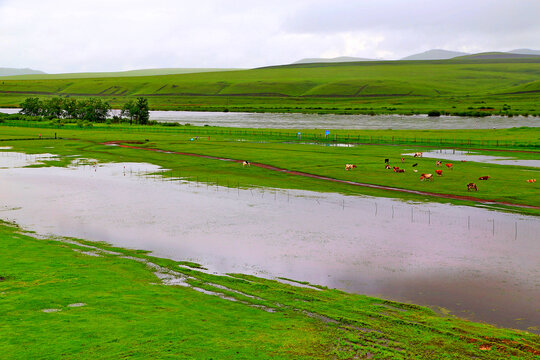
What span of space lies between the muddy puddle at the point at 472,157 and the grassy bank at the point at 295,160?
315 cm

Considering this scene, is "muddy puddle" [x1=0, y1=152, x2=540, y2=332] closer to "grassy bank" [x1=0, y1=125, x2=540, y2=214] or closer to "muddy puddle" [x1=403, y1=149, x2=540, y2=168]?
"grassy bank" [x1=0, y1=125, x2=540, y2=214]

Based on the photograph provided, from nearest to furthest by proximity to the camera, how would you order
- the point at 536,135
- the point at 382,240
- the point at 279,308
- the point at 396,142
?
1. the point at 279,308
2. the point at 382,240
3. the point at 396,142
4. the point at 536,135

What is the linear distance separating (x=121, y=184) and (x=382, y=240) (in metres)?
33.3

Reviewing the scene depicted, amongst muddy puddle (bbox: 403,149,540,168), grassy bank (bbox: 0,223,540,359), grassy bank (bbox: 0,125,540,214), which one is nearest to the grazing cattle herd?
grassy bank (bbox: 0,125,540,214)

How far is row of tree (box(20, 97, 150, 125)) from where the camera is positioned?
6496 inches

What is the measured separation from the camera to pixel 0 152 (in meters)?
88.1

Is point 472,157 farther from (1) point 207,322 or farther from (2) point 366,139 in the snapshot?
(1) point 207,322

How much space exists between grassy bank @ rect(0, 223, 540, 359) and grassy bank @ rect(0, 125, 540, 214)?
28.2 m

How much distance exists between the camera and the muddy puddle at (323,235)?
1021 inches

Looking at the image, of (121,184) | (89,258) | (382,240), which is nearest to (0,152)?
(121,184)

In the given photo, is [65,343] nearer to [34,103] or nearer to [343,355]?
[343,355]

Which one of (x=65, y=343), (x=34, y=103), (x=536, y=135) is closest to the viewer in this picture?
(x=65, y=343)

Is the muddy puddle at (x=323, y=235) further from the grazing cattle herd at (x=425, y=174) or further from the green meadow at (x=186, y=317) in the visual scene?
the grazing cattle herd at (x=425, y=174)

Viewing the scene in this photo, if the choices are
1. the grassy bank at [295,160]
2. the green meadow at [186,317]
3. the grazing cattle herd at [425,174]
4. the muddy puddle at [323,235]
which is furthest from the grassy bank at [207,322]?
the grazing cattle herd at [425,174]
